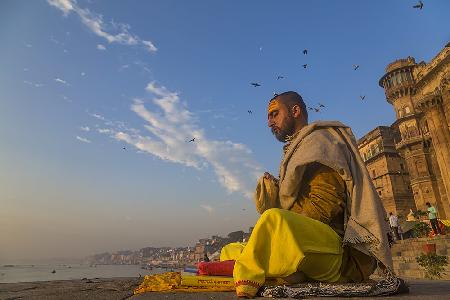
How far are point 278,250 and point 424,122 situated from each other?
41009mm

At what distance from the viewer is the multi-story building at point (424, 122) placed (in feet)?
87.4

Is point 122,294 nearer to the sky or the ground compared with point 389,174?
nearer to the ground

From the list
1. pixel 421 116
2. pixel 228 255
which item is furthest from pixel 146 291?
pixel 421 116

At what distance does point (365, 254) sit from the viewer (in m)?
2.53

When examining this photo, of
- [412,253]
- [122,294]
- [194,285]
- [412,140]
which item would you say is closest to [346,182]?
[194,285]

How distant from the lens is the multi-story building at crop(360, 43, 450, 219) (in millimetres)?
26625

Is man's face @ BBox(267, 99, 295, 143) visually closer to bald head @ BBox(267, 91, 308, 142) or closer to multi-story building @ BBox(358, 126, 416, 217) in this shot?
bald head @ BBox(267, 91, 308, 142)

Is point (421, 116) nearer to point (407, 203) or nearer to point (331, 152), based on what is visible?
point (407, 203)

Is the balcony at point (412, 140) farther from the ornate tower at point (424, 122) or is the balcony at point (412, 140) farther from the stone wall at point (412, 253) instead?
the stone wall at point (412, 253)

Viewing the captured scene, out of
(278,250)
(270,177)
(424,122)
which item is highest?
(424,122)

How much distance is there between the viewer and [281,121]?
135 inches

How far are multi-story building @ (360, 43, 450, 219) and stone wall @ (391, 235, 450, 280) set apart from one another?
13221 mm

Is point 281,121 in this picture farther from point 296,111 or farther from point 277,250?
point 277,250

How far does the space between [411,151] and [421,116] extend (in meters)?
4.70
